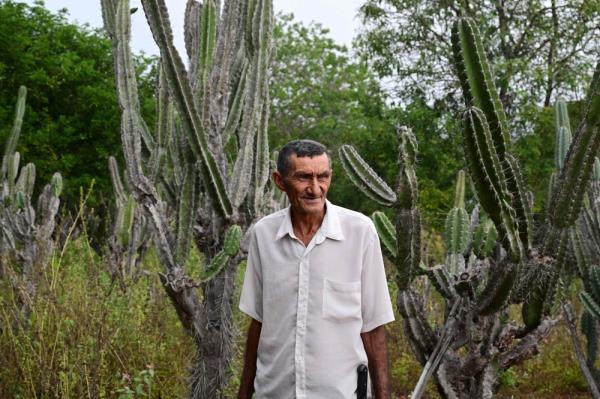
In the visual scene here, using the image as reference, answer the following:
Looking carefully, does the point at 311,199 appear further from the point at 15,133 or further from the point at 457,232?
the point at 15,133

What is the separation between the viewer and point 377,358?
2656mm

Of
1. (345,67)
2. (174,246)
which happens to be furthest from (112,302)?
(345,67)

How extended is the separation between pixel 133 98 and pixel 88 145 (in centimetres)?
1724

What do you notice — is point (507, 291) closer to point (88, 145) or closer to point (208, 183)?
point (208, 183)

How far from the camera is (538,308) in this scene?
444 centimetres

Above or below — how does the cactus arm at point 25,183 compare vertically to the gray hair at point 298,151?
above

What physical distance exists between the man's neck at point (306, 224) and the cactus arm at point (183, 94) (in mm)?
2717

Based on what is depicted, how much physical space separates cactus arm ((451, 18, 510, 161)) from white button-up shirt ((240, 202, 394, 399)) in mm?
1460

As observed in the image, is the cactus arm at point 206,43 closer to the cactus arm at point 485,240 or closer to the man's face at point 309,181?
the cactus arm at point 485,240

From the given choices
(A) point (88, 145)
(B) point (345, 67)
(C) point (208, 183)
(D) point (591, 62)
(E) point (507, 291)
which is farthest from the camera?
(B) point (345, 67)

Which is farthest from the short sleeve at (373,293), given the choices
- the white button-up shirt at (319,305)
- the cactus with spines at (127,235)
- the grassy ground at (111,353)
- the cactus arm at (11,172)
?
the cactus arm at (11,172)

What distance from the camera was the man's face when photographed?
2590 mm

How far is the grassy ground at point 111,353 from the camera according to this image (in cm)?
548

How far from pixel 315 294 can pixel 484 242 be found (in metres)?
2.54
